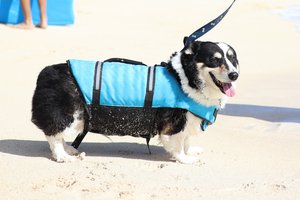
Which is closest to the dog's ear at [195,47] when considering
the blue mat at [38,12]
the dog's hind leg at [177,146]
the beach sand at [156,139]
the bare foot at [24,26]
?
the dog's hind leg at [177,146]

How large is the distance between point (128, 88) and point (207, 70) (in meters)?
0.63

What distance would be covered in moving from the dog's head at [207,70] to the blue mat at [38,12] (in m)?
6.07

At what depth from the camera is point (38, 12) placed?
10688 millimetres

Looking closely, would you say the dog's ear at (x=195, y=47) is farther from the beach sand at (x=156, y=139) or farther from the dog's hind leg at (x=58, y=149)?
the dog's hind leg at (x=58, y=149)

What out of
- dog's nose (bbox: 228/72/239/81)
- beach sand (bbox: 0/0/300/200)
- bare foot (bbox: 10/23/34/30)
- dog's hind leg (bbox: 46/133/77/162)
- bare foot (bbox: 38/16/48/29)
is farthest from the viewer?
bare foot (bbox: 38/16/48/29)

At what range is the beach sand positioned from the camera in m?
4.62

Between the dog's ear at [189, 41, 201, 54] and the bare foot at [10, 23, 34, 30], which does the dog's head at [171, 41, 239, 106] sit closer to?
the dog's ear at [189, 41, 201, 54]

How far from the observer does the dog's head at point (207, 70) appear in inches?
194

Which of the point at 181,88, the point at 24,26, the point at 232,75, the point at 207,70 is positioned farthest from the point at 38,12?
the point at 232,75

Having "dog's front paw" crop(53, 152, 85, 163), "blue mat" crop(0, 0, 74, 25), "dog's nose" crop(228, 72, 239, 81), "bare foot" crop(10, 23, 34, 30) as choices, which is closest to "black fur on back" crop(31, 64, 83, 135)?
"dog's front paw" crop(53, 152, 85, 163)

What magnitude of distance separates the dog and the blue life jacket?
0.05 m

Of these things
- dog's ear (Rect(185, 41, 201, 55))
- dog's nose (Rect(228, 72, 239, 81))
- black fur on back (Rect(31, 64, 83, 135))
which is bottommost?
black fur on back (Rect(31, 64, 83, 135))

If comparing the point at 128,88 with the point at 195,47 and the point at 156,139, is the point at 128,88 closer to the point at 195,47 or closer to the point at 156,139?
the point at 195,47

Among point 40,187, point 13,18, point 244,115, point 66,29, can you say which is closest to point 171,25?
point 66,29
